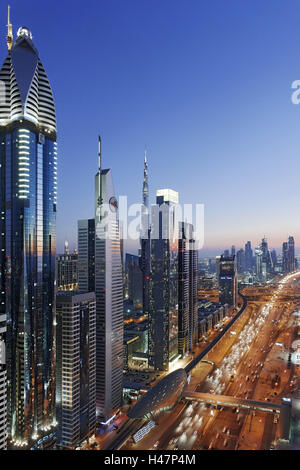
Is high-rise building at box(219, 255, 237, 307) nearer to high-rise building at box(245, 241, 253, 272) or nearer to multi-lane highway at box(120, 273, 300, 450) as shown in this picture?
multi-lane highway at box(120, 273, 300, 450)

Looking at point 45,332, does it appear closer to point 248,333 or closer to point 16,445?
point 16,445

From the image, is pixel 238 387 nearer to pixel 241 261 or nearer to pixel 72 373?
pixel 72 373

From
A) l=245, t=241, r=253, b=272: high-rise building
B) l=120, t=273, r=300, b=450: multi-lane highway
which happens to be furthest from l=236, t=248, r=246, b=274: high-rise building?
l=120, t=273, r=300, b=450: multi-lane highway

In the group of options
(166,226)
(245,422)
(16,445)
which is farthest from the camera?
(166,226)

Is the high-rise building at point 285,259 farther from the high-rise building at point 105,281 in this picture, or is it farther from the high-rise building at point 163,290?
the high-rise building at point 105,281

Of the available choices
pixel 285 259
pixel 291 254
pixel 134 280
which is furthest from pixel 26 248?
pixel 285 259
